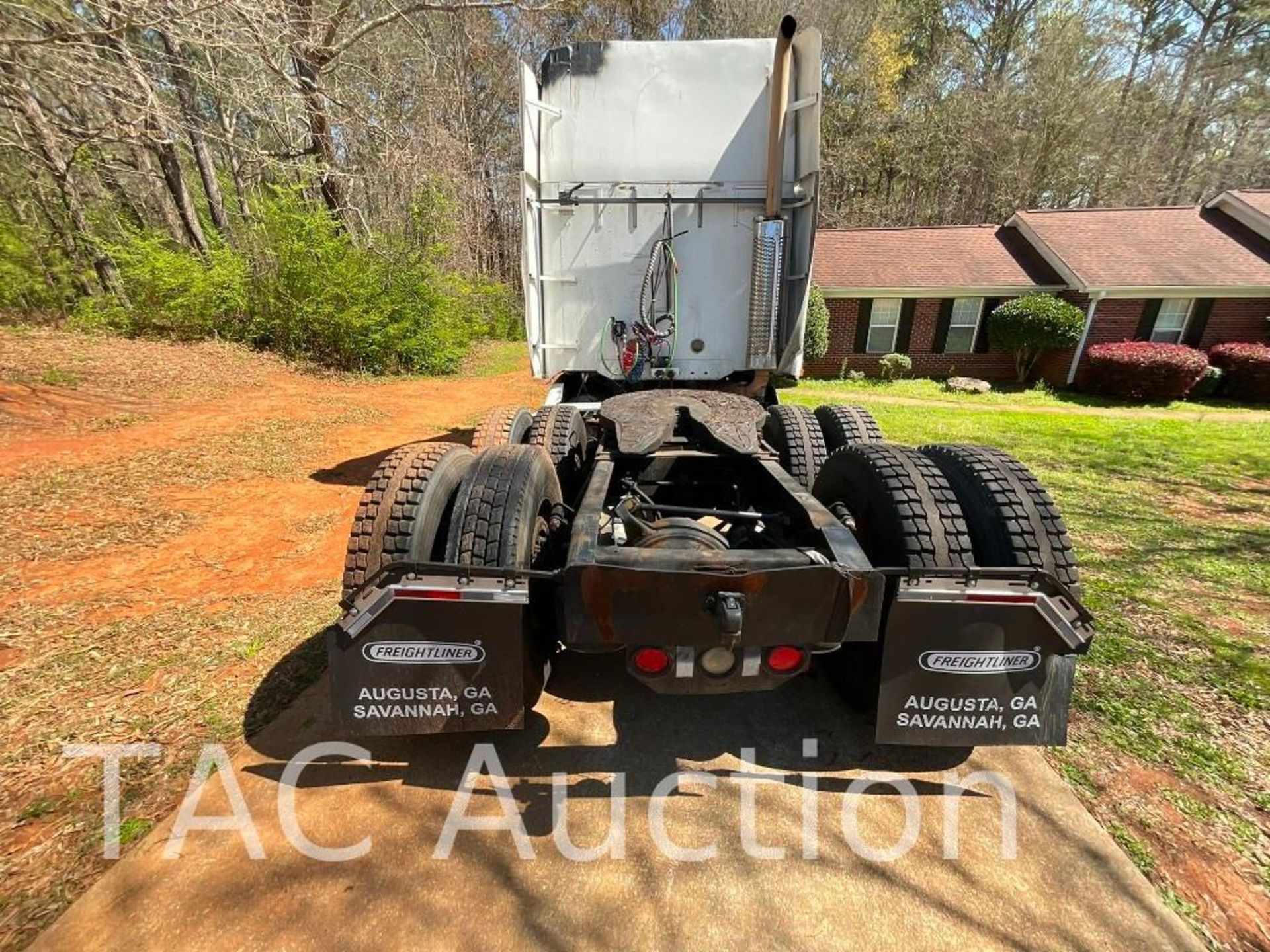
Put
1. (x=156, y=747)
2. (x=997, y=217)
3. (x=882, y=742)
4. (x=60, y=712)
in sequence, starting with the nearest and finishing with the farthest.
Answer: (x=882, y=742) < (x=156, y=747) < (x=60, y=712) < (x=997, y=217)

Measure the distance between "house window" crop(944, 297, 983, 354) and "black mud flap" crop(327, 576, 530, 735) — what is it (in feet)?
51.6

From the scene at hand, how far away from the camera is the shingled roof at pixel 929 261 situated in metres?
14.3

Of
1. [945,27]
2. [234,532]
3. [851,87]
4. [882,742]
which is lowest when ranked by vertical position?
[234,532]

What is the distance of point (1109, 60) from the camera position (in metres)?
21.3

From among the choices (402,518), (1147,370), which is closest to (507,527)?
(402,518)

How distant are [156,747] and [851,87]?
1188 inches

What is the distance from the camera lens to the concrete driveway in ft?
5.64

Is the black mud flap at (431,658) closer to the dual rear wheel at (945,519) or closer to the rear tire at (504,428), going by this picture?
the dual rear wheel at (945,519)

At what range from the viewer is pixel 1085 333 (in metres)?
13.4

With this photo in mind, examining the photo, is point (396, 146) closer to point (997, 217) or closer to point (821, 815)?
point (821, 815)

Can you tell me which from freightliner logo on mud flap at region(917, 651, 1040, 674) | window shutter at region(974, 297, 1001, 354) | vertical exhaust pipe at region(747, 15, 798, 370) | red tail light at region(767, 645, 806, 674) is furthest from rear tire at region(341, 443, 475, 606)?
window shutter at region(974, 297, 1001, 354)

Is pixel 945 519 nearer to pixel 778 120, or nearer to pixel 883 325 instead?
pixel 778 120

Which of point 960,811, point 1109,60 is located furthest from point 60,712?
point 1109,60

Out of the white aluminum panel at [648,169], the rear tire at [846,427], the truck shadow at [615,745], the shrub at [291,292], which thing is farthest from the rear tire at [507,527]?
the shrub at [291,292]
